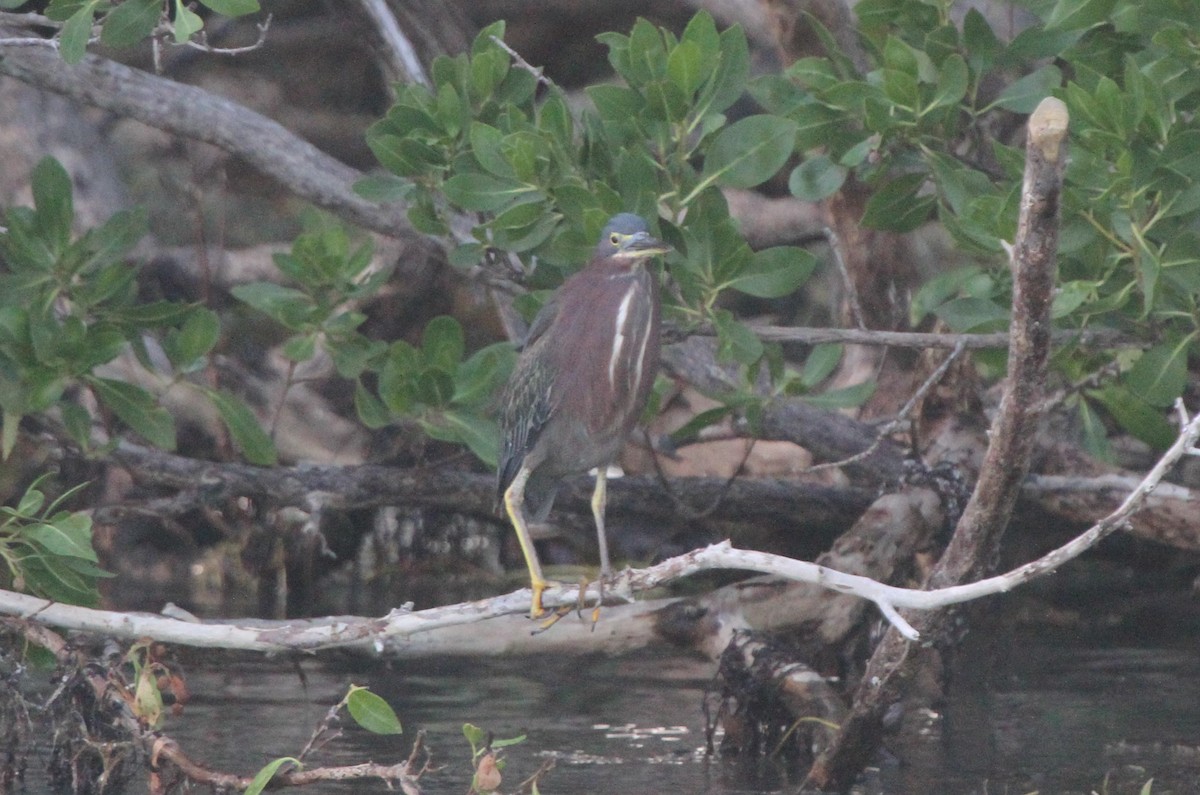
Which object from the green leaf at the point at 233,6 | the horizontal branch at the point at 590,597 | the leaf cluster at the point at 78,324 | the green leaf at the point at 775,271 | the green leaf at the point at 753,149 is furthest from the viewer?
the leaf cluster at the point at 78,324

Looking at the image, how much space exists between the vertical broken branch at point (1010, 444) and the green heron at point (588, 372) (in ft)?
2.54

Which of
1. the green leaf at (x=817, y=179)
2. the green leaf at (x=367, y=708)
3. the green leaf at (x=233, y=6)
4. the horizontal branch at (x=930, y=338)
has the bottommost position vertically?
the green leaf at (x=367, y=708)

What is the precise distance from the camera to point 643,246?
13.8ft

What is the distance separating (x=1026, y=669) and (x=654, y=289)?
2.59m

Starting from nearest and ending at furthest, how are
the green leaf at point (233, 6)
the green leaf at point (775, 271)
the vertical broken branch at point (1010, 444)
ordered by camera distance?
the vertical broken branch at point (1010, 444) < the green leaf at point (233, 6) < the green leaf at point (775, 271)

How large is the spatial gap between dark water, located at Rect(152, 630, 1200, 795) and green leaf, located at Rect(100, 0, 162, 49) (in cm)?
203

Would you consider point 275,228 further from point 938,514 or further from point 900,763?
point 900,763

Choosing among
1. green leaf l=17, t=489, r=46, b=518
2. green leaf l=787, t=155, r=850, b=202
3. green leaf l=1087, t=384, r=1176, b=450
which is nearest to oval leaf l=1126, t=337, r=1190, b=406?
green leaf l=1087, t=384, r=1176, b=450

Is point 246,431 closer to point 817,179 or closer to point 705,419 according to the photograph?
point 705,419

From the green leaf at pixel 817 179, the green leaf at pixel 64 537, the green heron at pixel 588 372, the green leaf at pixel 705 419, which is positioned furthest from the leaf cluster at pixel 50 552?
the green leaf at pixel 817 179

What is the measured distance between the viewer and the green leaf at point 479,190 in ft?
14.3

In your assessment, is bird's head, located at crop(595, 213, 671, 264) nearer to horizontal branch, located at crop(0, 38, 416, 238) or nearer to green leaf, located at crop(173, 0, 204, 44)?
green leaf, located at crop(173, 0, 204, 44)

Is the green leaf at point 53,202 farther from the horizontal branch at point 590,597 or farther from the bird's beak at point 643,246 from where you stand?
the bird's beak at point 643,246

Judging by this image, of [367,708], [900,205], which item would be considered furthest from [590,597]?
[900,205]
